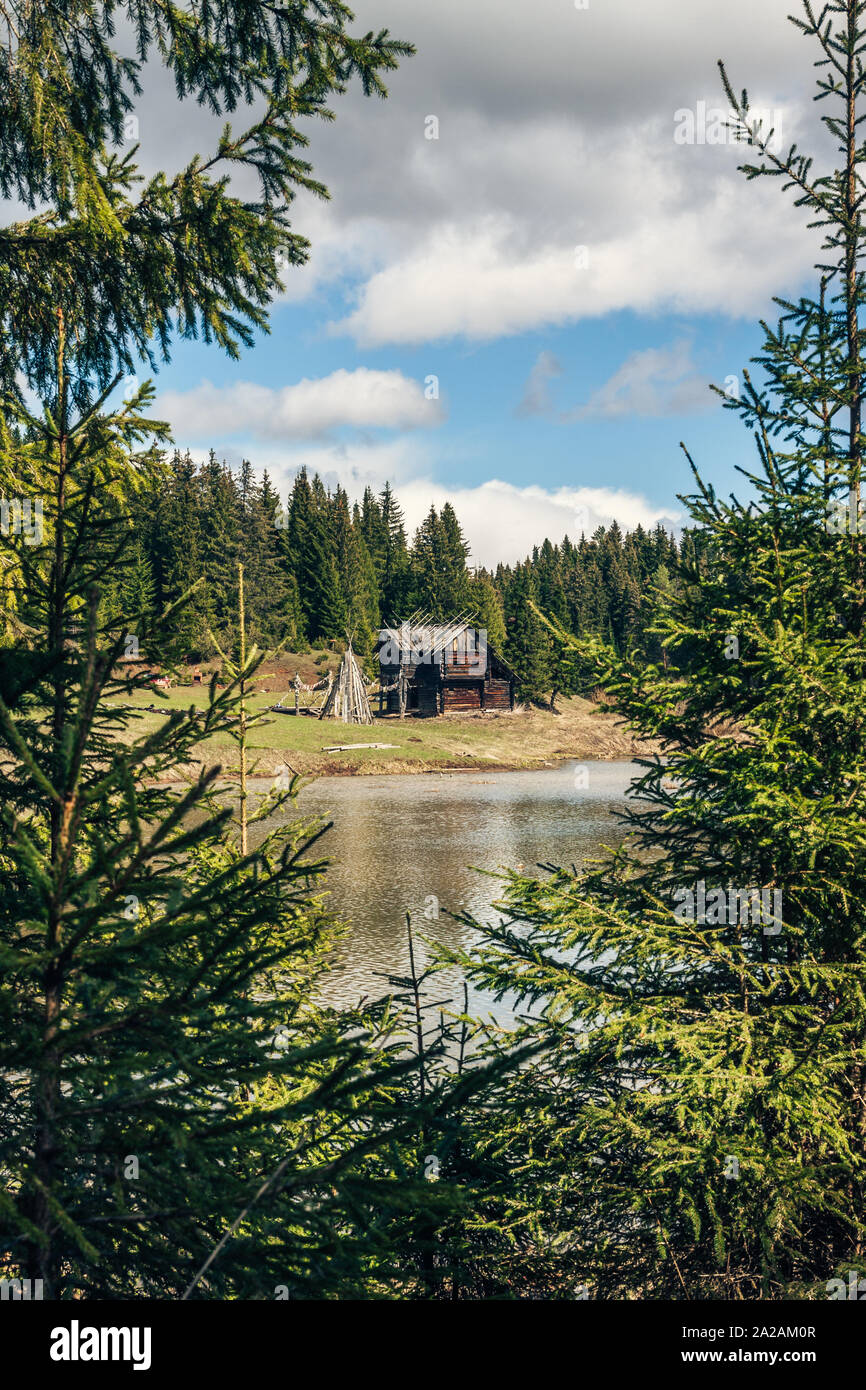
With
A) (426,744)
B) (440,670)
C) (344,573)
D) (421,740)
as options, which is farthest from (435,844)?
(344,573)

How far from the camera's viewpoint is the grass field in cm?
4428

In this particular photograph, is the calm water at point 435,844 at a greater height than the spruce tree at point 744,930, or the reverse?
the spruce tree at point 744,930

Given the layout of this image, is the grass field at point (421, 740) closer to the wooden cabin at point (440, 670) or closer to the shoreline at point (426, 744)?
the shoreline at point (426, 744)

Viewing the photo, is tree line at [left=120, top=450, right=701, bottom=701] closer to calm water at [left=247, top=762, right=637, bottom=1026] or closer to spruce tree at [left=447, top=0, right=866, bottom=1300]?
calm water at [left=247, top=762, right=637, bottom=1026]

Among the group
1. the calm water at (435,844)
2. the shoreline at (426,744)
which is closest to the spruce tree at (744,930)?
the calm water at (435,844)

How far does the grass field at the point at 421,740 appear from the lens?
4428cm

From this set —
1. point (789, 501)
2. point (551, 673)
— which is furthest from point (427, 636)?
point (789, 501)

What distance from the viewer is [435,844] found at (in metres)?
27.6

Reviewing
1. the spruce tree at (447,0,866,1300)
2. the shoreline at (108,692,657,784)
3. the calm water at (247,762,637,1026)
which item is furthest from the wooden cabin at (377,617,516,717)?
the spruce tree at (447,0,866,1300)

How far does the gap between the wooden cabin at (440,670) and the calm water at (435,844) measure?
57.4ft

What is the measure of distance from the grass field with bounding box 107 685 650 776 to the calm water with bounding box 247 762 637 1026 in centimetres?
258

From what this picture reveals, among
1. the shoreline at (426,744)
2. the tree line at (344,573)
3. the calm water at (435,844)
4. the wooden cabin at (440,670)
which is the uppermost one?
the tree line at (344,573)
